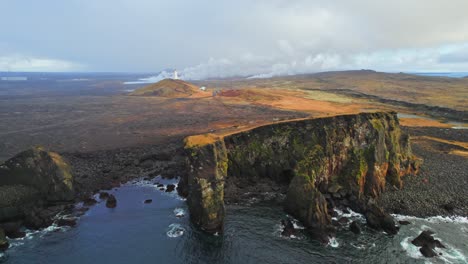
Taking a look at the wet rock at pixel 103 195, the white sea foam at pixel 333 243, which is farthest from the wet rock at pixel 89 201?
the white sea foam at pixel 333 243

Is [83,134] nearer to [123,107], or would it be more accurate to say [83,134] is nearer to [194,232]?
[123,107]

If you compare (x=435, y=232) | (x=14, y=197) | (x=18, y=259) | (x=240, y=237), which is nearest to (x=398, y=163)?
(x=435, y=232)

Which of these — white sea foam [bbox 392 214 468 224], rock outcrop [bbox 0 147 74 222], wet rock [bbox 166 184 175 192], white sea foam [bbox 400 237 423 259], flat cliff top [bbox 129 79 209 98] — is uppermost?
flat cliff top [bbox 129 79 209 98]

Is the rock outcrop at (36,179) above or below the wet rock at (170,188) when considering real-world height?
above

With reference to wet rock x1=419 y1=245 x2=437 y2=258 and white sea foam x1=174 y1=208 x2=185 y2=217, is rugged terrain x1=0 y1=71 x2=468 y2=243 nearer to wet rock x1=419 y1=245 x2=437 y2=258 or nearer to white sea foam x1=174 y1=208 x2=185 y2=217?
white sea foam x1=174 y1=208 x2=185 y2=217

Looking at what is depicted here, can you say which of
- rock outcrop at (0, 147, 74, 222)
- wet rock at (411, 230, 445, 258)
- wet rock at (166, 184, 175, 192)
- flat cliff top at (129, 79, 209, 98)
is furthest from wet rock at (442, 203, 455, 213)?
flat cliff top at (129, 79, 209, 98)

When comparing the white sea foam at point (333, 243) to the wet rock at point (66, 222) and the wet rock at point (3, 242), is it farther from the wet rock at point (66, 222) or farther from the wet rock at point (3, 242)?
the wet rock at point (3, 242)

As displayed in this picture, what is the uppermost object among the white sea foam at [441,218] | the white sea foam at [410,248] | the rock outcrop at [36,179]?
the rock outcrop at [36,179]
